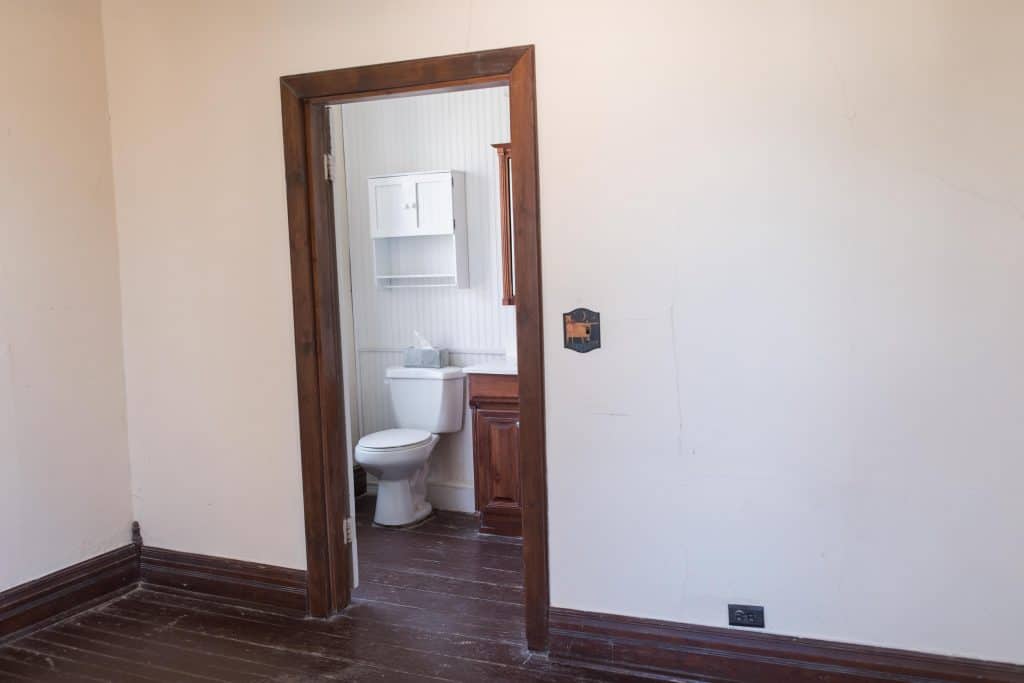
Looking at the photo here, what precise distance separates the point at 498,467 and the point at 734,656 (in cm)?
176

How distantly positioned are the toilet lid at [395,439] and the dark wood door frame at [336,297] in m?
0.78

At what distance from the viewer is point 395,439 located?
4.18 m

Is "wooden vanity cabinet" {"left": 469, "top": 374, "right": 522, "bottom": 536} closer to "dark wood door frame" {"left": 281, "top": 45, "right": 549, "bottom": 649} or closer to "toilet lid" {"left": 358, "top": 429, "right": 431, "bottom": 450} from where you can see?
"toilet lid" {"left": 358, "top": 429, "right": 431, "bottom": 450}

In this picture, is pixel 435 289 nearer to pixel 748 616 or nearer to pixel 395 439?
pixel 395 439

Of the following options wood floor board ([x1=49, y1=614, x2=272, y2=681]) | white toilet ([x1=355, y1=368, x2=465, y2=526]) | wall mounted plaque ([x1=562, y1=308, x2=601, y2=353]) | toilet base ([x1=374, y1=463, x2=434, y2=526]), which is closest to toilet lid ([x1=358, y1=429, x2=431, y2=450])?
white toilet ([x1=355, y1=368, x2=465, y2=526])

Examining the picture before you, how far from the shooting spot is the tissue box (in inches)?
177

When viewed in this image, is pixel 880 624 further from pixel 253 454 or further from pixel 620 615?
pixel 253 454

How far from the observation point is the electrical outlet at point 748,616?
252 cm

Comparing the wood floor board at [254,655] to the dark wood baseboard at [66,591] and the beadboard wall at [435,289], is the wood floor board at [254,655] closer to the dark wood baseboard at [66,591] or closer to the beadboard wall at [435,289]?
the dark wood baseboard at [66,591]

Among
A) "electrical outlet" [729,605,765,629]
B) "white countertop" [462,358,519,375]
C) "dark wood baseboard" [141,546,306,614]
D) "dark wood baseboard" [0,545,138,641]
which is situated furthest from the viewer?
"white countertop" [462,358,519,375]

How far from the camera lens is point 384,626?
308 centimetres

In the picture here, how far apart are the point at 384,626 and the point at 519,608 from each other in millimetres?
538

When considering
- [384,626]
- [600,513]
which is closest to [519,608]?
[384,626]

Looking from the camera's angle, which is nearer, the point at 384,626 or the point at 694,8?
the point at 694,8
